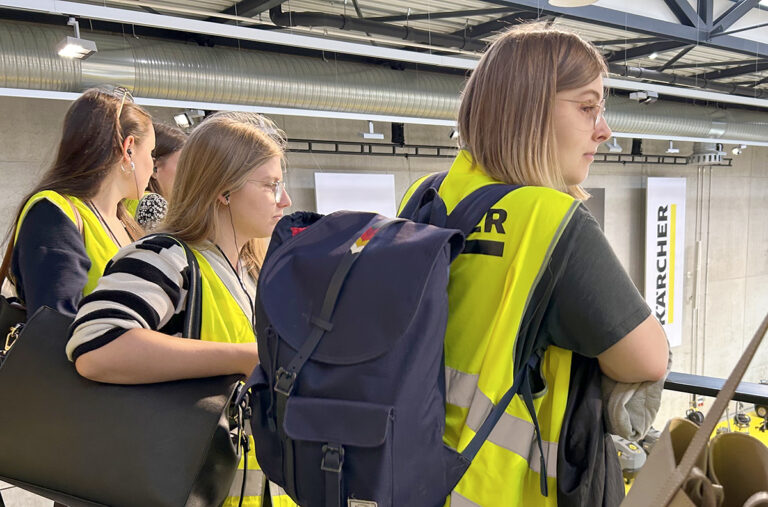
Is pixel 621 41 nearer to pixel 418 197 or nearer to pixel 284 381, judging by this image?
pixel 418 197

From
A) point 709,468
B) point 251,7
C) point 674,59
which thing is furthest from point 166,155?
point 674,59

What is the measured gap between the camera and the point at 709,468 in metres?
0.58

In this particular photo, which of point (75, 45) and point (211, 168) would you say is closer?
point (211, 168)

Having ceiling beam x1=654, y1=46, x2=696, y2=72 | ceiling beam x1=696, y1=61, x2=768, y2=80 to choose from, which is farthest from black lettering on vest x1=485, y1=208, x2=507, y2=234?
ceiling beam x1=696, y1=61, x2=768, y2=80

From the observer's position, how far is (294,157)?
263 inches

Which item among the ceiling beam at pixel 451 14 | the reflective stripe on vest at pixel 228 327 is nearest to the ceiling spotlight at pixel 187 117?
the ceiling beam at pixel 451 14

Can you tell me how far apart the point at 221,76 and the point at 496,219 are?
14.5 feet

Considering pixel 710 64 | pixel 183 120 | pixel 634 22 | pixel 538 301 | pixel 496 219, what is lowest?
pixel 538 301

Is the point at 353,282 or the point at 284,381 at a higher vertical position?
the point at 353,282

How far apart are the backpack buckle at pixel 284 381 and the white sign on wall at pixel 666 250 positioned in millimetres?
9309

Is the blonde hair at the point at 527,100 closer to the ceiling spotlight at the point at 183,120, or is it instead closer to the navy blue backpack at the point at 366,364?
the navy blue backpack at the point at 366,364

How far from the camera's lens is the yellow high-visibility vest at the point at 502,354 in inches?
31.2

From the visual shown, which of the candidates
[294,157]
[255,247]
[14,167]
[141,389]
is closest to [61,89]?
[14,167]

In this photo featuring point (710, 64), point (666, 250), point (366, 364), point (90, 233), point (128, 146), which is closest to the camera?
point (366, 364)
